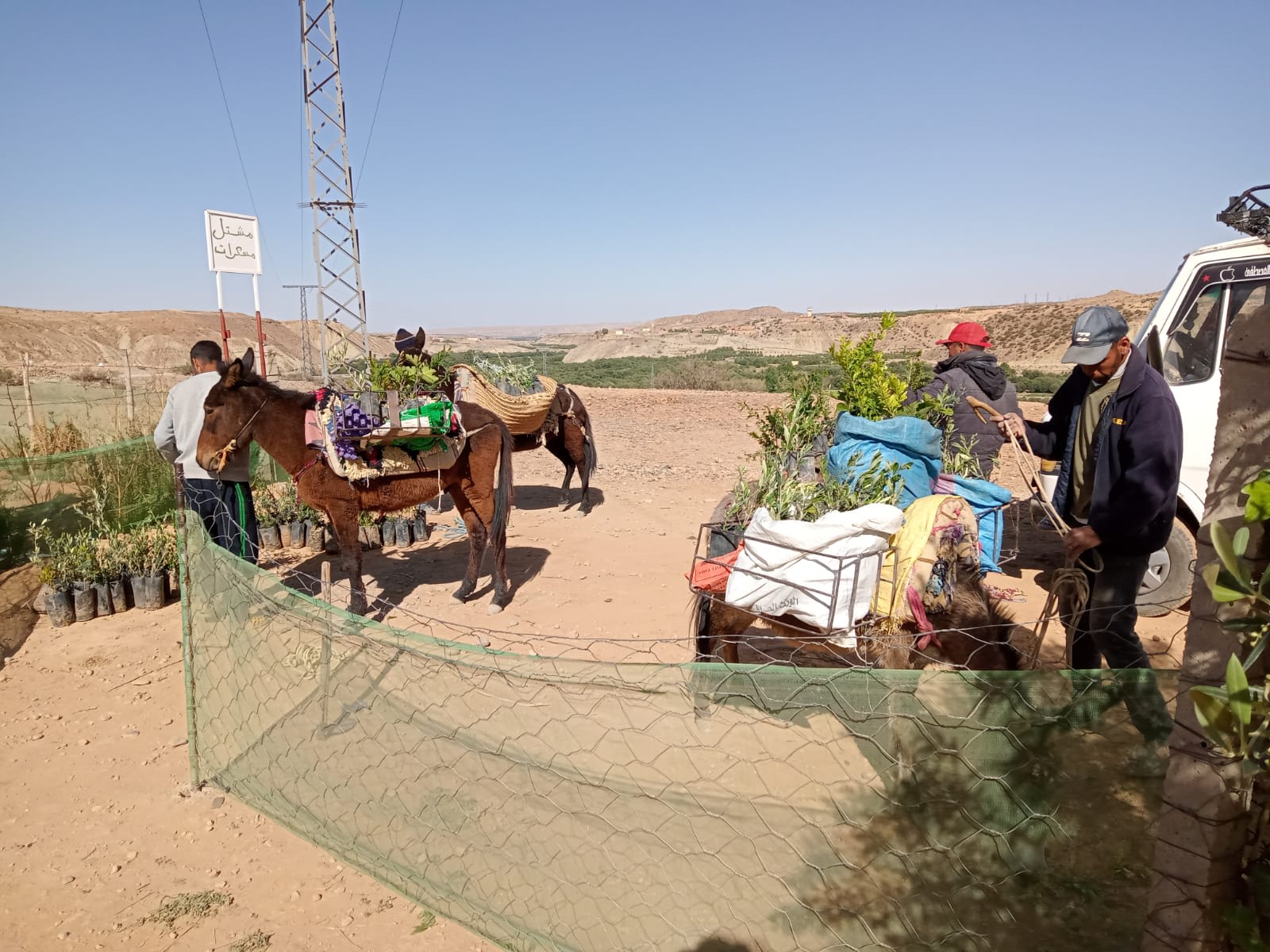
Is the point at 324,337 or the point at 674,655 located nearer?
the point at 674,655

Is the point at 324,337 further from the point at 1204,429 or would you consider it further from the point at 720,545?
the point at 1204,429

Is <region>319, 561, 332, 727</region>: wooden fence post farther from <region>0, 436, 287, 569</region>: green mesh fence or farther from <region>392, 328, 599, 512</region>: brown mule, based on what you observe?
<region>392, 328, 599, 512</region>: brown mule

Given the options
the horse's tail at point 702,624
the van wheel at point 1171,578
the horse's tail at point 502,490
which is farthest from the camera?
the horse's tail at point 502,490

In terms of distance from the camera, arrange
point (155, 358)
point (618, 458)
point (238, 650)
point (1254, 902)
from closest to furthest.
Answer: point (1254, 902)
point (238, 650)
point (618, 458)
point (155, 358)

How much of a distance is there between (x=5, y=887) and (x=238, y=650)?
1204 mm

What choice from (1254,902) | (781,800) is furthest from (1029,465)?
(1254,902)

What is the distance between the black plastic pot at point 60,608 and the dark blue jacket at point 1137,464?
6718 mm

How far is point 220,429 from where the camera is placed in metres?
4.99

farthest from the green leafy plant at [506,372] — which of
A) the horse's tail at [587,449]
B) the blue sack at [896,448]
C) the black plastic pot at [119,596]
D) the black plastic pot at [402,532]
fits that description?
the blue sack at [896,448]

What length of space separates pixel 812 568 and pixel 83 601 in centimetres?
567

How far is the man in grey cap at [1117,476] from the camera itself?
9.45 ft

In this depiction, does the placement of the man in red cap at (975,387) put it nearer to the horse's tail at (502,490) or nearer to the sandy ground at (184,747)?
the sandy ground at (184,747)

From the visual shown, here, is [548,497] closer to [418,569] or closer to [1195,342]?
[418,569]

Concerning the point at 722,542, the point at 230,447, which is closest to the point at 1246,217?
the point at 722,542
